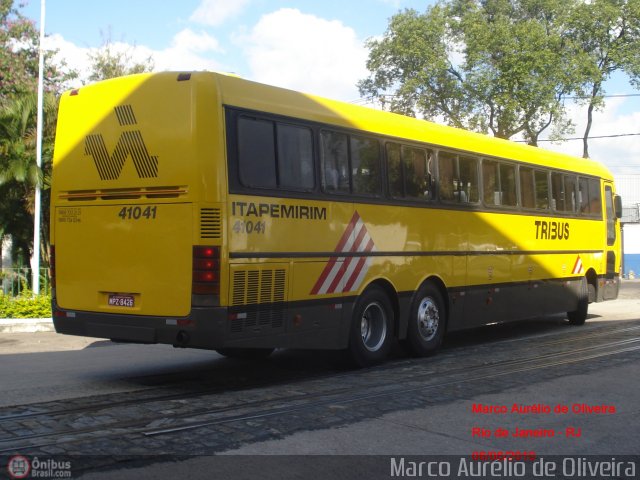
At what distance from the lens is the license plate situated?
8.28 meters

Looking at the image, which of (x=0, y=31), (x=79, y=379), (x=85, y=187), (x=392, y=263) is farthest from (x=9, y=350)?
(x=0, y=31)

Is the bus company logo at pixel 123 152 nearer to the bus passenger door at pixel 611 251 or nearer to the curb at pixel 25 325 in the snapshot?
the curb at pixel 25 325

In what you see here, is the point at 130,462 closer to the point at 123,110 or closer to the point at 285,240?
the point at 285,240

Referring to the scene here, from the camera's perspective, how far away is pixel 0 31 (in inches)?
1112

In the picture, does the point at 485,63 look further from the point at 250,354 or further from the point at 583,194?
the point at 250,354

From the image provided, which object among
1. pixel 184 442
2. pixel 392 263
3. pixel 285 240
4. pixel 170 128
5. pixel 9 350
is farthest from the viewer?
pixel 9 350

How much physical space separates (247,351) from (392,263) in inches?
99.7

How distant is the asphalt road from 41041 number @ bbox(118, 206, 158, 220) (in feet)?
6.42

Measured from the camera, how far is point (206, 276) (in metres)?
7.84

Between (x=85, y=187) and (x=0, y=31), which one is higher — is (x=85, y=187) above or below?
below

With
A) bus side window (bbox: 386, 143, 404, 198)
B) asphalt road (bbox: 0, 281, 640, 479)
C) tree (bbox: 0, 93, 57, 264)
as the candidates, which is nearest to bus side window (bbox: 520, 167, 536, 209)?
asphalt road (bbox: 0, 281, 640, 479)

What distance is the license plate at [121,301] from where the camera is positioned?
8.28 metres

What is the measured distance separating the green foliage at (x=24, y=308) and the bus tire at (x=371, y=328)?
8677 millimetres

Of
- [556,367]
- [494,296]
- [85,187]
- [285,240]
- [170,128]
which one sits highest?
[170,128]
